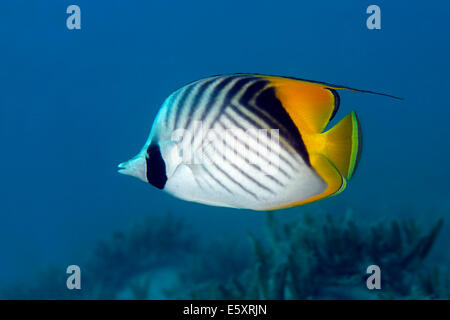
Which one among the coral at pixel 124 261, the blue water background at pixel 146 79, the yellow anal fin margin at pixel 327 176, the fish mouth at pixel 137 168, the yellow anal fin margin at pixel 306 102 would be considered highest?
the blue water background at pixel 146 79

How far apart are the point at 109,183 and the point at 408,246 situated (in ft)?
99.0

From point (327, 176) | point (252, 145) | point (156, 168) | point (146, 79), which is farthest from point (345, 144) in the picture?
point (146, 79)

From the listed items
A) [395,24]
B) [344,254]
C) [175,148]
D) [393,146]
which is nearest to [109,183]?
[393,146]

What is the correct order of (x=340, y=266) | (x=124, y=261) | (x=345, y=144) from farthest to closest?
(x=124, y=261), (x=340, y=266), (x=345, y=144)

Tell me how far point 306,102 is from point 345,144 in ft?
0.43

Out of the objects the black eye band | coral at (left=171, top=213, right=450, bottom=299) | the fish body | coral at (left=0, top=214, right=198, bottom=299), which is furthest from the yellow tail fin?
coral at (left=0, top=214, right=198, bottom=299)

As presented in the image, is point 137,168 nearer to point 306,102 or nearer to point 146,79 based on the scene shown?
point 306,102

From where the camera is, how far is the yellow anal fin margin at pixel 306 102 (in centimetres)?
75

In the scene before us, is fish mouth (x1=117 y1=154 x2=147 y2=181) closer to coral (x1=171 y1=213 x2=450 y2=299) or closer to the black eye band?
the black eye band

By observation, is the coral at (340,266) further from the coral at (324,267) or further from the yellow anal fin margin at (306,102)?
the yellow anal fin margin at (306,102)

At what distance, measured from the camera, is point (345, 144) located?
70 centimetres

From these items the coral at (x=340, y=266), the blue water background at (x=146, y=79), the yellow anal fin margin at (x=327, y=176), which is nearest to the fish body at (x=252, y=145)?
the yellow anal fin margin at (x=327, y=176)

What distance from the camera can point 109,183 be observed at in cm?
3105
